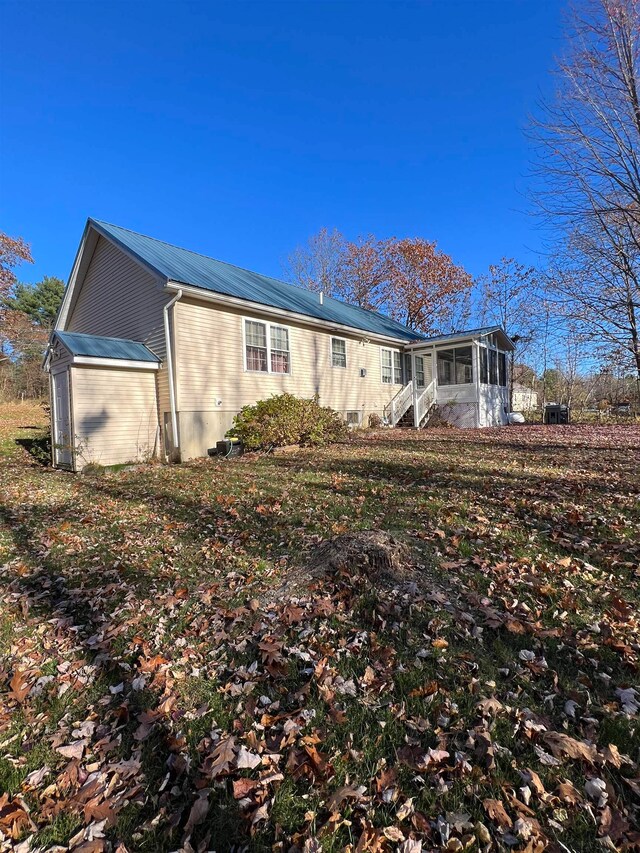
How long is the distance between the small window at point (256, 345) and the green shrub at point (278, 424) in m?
1.32

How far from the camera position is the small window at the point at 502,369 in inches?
759

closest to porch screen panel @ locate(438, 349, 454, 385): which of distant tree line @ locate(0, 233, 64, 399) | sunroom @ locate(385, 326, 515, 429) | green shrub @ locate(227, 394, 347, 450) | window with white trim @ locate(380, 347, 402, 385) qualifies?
sunroom @ locate(385, 326, 515, 429)

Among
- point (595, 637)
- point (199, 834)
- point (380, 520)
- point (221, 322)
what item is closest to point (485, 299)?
point (221, 322)

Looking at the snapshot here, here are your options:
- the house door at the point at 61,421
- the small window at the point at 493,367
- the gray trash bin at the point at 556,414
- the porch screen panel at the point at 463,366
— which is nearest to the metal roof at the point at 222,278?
the porch screen panel at the point at 463,366

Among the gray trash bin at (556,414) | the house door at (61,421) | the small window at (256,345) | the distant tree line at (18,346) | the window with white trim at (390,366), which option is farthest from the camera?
the distant tree line at (18,346)

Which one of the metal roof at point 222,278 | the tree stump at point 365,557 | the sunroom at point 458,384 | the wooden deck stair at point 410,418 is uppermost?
the metal roof at point 222,278

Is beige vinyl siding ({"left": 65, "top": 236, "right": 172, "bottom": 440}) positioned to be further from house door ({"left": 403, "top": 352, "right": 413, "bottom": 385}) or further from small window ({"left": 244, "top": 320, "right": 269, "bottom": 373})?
house door ({"left": 403, "top": 352, "right": 413, "bottom": 385})

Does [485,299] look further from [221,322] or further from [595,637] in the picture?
[595,637]

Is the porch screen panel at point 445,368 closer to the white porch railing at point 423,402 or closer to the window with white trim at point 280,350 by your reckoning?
the white porch railing at point 423,402

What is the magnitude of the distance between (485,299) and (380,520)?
87.7 feet

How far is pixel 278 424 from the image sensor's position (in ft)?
36.6

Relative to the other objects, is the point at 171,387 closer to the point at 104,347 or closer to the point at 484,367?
the point at 104,347

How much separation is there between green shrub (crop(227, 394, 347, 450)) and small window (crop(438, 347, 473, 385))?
9.15 m

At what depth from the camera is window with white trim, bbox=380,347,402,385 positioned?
18.2 metres
